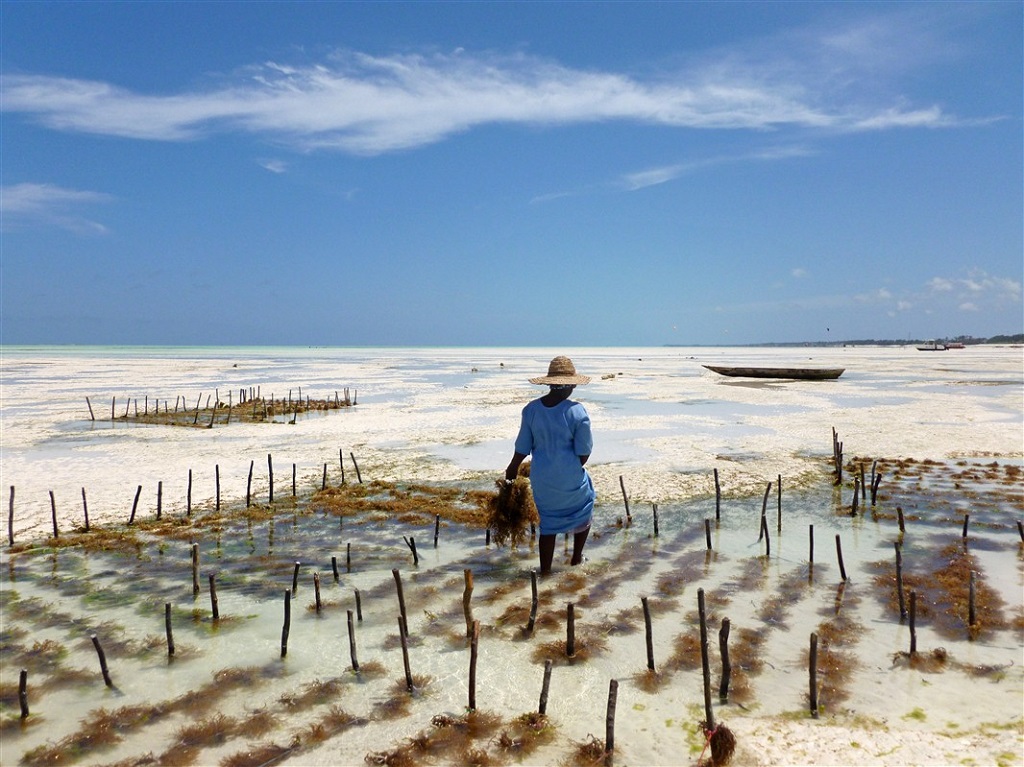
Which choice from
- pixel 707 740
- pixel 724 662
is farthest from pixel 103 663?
pixel 724 662

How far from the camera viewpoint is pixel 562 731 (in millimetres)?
4504

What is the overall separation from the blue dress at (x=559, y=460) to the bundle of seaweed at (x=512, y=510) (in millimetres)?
875

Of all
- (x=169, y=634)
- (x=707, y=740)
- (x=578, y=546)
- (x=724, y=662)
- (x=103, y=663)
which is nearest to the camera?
(x=707, y=740)

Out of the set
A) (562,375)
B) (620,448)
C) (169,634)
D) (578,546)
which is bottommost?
(620,448)

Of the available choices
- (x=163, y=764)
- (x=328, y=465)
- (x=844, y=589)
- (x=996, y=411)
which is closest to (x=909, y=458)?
(x=844, y=589)

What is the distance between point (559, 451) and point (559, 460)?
11cm

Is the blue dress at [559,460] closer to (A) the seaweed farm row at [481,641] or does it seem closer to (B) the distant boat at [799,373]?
(A) the seaweed farm row at [481,641]

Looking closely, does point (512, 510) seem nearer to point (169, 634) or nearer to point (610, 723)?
point (610, 723)

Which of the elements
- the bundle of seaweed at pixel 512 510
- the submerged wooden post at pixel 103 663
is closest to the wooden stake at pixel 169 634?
the submerged wooden post at pixel 103 663

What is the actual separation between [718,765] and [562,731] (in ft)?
3.70

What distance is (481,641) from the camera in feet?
19.3

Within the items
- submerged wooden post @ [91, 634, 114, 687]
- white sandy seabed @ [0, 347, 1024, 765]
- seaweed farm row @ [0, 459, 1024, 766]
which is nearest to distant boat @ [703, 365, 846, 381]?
white sandy seabed @ [0, 347, 1024, 765]

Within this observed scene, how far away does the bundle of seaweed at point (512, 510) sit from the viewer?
790 centimetres

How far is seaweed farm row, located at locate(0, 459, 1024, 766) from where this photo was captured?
4504 mm
